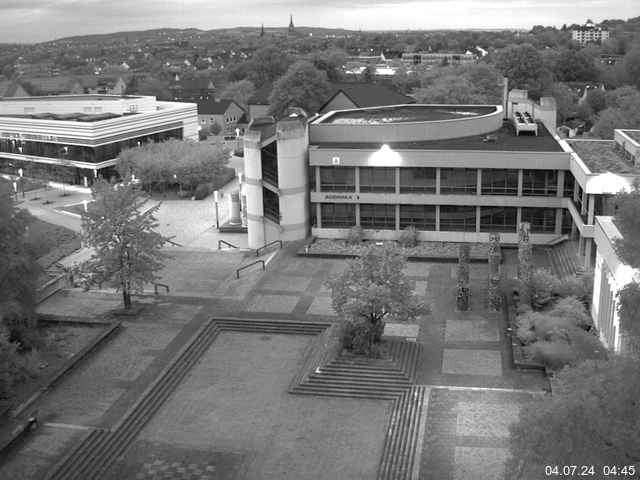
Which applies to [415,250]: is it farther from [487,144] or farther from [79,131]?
[79,131]

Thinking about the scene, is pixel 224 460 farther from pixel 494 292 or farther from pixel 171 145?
pixel 171 145

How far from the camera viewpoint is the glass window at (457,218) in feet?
163

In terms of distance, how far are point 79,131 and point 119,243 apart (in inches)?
1541

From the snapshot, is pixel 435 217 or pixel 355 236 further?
pixel 355 236

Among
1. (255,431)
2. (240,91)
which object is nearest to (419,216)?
(255,431)

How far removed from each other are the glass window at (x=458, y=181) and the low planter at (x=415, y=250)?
10.8 ft

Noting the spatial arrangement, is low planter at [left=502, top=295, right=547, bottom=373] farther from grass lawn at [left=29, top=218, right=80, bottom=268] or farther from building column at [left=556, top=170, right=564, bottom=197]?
grass lawn at [left=29, top=218, right=80, bottom=268]

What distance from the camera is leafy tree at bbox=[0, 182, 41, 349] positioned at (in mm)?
32000

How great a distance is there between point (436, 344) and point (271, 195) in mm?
19843

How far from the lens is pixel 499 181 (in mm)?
48562

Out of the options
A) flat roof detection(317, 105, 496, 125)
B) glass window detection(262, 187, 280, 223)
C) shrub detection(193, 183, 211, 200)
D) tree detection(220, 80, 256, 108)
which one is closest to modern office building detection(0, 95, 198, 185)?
shrub detection(193, 183, 211, 200)

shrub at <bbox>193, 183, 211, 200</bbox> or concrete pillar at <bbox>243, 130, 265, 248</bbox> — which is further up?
concrete pillar at <bbox>243, 130, 265, 248</bbox>

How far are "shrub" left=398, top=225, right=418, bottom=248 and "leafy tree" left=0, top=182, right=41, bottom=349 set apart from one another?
22879 mm

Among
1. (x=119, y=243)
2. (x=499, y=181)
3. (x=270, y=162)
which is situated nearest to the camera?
(x=119, y=243)
